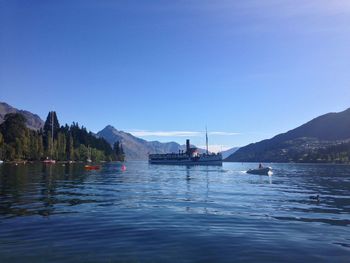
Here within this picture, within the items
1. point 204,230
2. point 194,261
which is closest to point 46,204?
point 204,230

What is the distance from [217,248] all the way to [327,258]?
5.49 metres

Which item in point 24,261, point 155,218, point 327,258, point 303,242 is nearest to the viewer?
point 24,261

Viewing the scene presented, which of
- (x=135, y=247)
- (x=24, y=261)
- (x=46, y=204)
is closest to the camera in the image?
(x=24, y=261)

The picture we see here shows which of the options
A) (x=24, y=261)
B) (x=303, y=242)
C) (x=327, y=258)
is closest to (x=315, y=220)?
(x=303, y=242)

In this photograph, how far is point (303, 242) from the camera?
848 inches

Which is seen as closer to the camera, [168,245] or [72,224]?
[168,245]

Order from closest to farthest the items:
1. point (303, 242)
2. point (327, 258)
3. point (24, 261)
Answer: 1. point (24, 261)
2. point (327, 258)
3. point (303, 242)

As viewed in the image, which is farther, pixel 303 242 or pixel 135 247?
pixel 303 242

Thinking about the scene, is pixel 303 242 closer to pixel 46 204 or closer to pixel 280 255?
pixel 280 255

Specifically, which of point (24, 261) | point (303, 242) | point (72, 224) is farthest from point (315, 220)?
point (24, 261)

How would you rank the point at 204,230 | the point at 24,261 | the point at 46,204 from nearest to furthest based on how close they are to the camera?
the point at 24,261
the point at 204,230
the point at 46,204

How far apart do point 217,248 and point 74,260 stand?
750 cm

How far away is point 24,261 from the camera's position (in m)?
16.8

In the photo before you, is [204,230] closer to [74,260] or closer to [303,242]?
[303,242]
